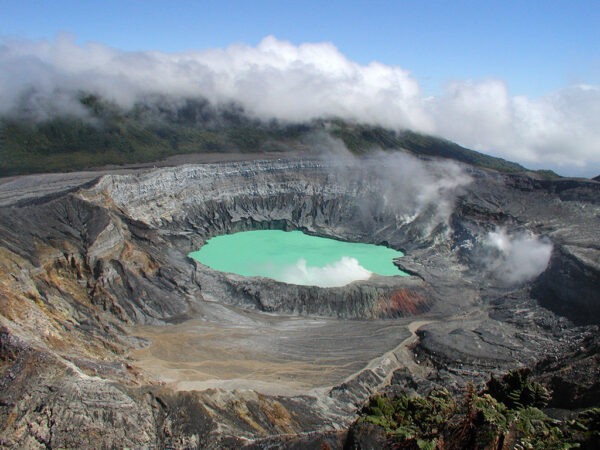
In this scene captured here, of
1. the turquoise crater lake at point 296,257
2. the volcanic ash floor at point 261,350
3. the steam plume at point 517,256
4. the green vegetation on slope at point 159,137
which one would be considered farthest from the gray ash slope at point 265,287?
the green vegetation on slope at point 159,137

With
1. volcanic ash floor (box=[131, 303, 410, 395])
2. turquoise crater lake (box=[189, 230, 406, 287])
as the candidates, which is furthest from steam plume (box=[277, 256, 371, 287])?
volcanic ash floor (box=[131, 303, 410, 395])

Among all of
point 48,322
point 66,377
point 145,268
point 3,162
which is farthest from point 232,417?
point 3,162

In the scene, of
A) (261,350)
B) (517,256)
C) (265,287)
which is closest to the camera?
(261,350)

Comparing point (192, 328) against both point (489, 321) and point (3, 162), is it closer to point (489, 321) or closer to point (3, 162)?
point (489, 321)

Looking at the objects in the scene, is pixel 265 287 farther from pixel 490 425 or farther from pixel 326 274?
pixel 490 425

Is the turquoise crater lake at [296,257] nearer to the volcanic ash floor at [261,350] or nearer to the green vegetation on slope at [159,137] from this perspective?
the volcanic ash floor at [261,350]

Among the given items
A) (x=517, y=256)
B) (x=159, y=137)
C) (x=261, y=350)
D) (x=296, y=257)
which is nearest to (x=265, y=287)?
(x=261, y=350)

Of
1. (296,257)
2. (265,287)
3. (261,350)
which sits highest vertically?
(296,257)
